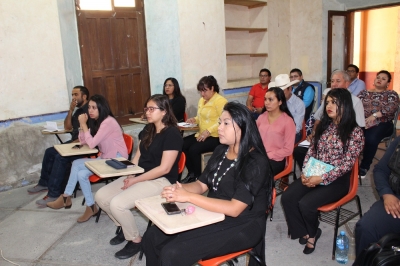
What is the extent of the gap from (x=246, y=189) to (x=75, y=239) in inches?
84.6

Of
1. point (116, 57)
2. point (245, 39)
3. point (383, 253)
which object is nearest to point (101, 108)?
point (116, 57)

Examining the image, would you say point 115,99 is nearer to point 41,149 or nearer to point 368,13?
point 41,149

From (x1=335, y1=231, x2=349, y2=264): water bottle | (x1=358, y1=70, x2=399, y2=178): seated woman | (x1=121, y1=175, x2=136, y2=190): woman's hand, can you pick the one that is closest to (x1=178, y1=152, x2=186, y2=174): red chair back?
(x1=121, y1=175, x2=136, y2=190): woman's hand

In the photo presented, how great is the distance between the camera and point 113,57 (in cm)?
616

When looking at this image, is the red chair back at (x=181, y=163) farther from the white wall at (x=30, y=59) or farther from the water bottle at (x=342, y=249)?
the white wall at (x=30, y=59)

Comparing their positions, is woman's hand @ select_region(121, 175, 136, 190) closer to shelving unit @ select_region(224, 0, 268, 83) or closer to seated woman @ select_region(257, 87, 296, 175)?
seated woman @ select_region(257, 87, 296, 175)

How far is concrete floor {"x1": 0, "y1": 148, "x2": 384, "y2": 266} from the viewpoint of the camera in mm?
3074

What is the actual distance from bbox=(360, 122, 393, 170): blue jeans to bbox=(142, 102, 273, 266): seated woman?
Result: 2.98m

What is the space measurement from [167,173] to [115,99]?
3492 mm

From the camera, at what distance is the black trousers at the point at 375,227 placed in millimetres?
2449

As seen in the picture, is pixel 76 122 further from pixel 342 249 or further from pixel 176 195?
pixel 342 249

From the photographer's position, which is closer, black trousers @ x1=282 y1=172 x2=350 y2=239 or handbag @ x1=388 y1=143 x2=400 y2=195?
handbag @ x1=388 y1=143 x2=400 y2=195

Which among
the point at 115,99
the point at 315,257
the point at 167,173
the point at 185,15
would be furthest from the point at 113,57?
the point at 315,257

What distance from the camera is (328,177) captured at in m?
2.94
